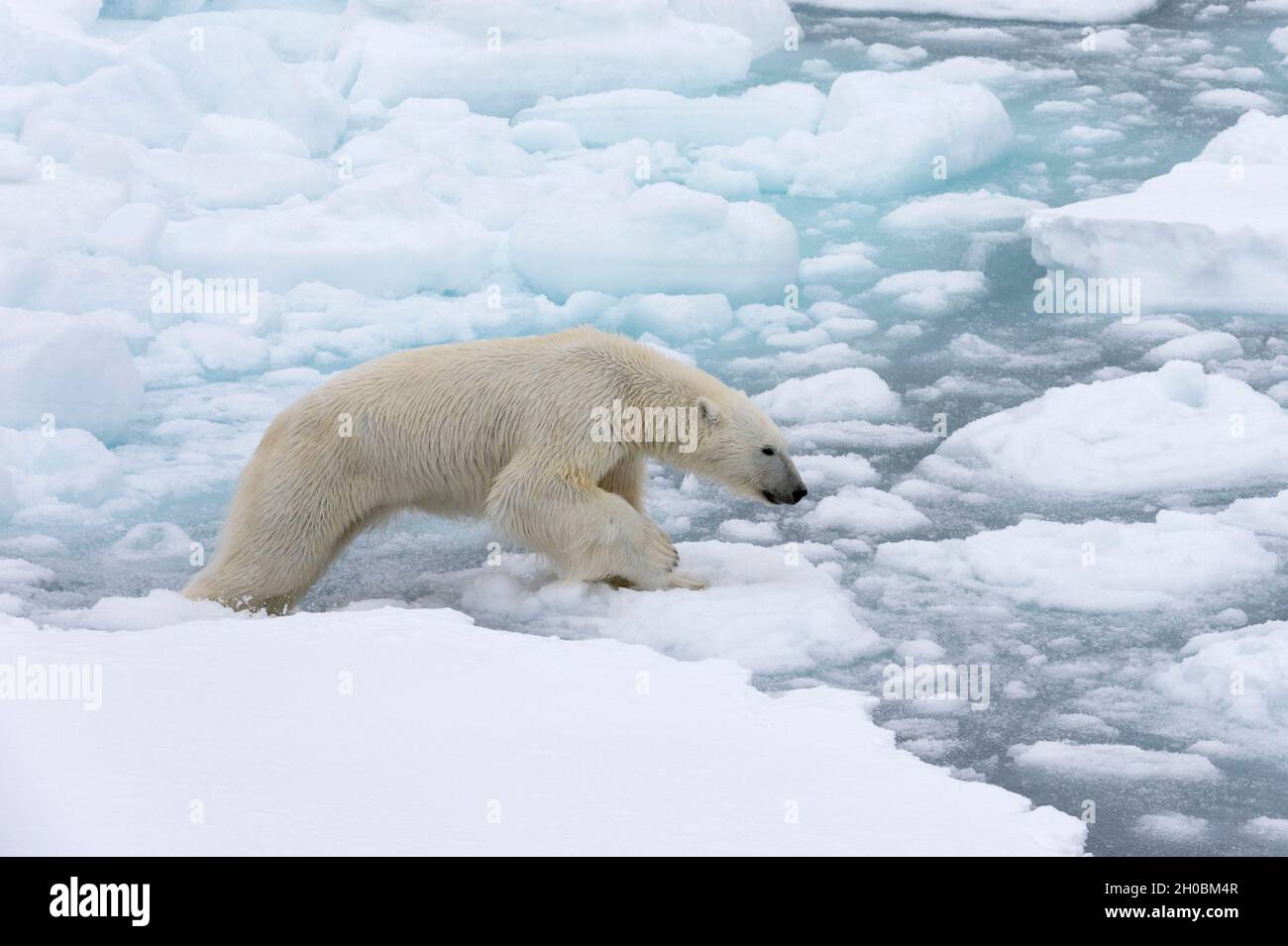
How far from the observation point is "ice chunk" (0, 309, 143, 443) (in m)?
6.37

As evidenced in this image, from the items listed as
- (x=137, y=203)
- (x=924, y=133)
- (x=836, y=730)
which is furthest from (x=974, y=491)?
(x=137, y=203)

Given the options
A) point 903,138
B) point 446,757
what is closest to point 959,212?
point 903,138

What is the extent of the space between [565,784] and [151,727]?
90 centimetres

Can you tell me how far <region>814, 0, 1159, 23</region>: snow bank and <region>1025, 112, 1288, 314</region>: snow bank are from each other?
3.81m

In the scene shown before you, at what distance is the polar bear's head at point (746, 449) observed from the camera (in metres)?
4.77

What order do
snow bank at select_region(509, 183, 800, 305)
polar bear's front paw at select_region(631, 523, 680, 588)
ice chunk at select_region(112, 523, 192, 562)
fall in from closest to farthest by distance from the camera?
polar bear's front paw at select_region(631, 523, 680, 588) < ice chunk at select_region(112, 523, 192, 562) < snow bank at select_region(509, 183, 800, 305)

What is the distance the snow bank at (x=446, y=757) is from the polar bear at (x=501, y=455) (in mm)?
564

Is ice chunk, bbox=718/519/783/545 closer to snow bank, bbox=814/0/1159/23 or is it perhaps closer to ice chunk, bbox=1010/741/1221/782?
ice chunk, bbox=1010/741/1221/782

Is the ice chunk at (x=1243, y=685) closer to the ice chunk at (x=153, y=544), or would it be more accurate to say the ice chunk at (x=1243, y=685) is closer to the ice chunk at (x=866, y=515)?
the ice chunk at (x=866, y=515)

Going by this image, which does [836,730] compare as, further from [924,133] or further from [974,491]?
[924,133]

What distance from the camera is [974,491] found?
552cm

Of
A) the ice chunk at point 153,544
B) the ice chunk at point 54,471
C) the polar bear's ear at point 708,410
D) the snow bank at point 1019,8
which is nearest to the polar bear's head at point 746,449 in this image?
the polar bear's ear at point 708,410

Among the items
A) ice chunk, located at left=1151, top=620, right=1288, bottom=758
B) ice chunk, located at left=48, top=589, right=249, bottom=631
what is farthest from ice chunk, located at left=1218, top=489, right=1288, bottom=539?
ice chunk, located at left=48, top=589, right=249, bottom=631

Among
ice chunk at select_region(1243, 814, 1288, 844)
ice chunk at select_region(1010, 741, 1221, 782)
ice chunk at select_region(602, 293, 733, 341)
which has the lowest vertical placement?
ice chunk at select_region(1243, 814, 1288, 844)
